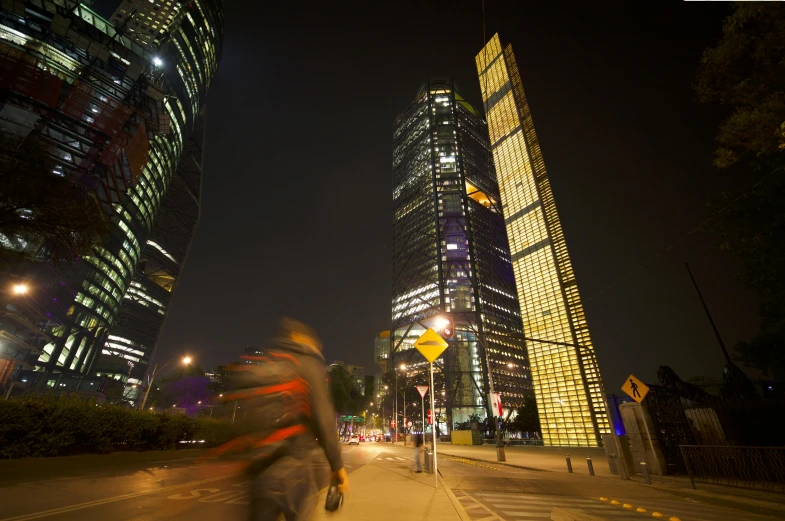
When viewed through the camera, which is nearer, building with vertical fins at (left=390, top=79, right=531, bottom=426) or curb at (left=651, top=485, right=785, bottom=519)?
curb at (left=651, top=485, right=785, bottom=519)

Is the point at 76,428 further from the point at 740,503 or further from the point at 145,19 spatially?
the point at 145,19

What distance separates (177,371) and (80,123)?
58.4m

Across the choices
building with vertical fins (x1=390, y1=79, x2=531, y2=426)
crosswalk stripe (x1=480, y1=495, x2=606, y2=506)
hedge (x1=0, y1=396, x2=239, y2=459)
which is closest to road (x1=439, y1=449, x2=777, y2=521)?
crosswalk stripe (x1=480, y1=495, x2=606, y2=506)

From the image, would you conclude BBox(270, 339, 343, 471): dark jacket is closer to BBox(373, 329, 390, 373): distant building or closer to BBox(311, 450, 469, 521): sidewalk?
BBox(311, 450, 469, 521): sidewalk

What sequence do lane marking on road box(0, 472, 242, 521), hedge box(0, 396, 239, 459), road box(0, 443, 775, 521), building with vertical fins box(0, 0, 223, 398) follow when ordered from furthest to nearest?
building with vertical fins box(0, 0, 223, 398), hedge box(0, 396, 239, 459), road box(0, 443, 775, 521), lane marking on road box(0, 472, 242, 521)

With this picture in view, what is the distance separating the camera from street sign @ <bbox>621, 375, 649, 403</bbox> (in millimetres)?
10575

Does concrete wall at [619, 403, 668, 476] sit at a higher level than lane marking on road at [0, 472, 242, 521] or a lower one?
higher

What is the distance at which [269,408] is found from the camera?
2166 mm

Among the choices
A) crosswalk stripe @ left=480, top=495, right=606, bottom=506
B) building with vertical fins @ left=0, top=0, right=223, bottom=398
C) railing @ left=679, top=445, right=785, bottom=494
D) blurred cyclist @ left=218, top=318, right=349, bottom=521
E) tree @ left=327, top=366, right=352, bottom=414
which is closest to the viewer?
blurred cyclist @ left=218, top=318, right=349, bottom=521

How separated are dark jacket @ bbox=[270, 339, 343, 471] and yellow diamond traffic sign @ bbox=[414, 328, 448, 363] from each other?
5371mm

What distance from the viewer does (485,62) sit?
4888 centimetres

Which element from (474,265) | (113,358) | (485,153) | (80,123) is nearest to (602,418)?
(474,265)

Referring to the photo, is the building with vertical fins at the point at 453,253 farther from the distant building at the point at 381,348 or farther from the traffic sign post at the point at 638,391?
the traffic sign post at the point at 638,391

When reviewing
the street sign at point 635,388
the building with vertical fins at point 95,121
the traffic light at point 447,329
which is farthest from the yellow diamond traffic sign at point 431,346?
the building with vertical fins at point 95,121
